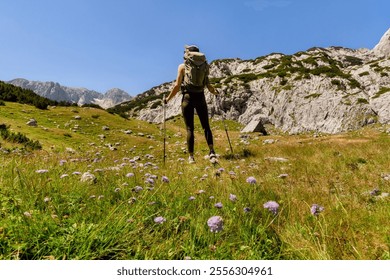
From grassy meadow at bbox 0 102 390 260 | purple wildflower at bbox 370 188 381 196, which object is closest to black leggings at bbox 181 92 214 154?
grassy meadow at bbox 0 102 390 260

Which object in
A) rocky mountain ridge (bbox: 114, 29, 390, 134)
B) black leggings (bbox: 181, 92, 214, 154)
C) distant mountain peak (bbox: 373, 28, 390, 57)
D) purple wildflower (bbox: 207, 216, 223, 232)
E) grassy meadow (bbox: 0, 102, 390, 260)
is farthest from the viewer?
distant mountain peak (bbox: 373, 28, 390, 57)

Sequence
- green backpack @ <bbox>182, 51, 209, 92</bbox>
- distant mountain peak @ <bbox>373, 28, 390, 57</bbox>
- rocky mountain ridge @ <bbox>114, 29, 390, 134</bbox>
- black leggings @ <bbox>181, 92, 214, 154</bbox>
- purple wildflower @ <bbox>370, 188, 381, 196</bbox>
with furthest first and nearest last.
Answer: distant mountain peak @ <bbox>373, 28, 390, 57</bbox>
rocky mountain ridge @ <bbox>114, 29, 390, 134</bbox>
black leggings @ <bbox>181, 92, 214, 154</bbox>
green backpack @ <bbox>182, 51, 209, 92</bbox>
purple wildflower @ <bbox>370, 188, 381, 196</bbox>

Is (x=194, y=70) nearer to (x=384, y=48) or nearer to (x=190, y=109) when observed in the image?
(x=190, y=109)

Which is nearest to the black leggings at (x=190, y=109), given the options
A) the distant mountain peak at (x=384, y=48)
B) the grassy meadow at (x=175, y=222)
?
the grassy meadow at (x=175, y=222)

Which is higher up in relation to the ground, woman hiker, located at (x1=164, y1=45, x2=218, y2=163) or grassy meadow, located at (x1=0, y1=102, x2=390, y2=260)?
woman hiker, located at (x1=164, y1=45, x2=218, y2=163)

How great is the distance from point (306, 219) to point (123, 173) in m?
3.24

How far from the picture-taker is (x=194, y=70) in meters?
10.3

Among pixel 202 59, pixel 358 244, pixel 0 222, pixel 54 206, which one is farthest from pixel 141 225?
pixel 202 59

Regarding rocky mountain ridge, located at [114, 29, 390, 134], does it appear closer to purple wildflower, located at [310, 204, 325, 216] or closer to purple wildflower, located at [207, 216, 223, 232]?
purple wildflower, located at [310, 204, 325, 216]

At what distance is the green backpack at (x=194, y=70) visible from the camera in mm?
10352

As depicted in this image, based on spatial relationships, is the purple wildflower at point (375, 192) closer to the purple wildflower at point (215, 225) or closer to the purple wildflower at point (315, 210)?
the purple wildflower at point (315, 210)

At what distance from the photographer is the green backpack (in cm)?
1035

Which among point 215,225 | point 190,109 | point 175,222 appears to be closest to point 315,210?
point 215,225

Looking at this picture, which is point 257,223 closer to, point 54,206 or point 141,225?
point 141,225
